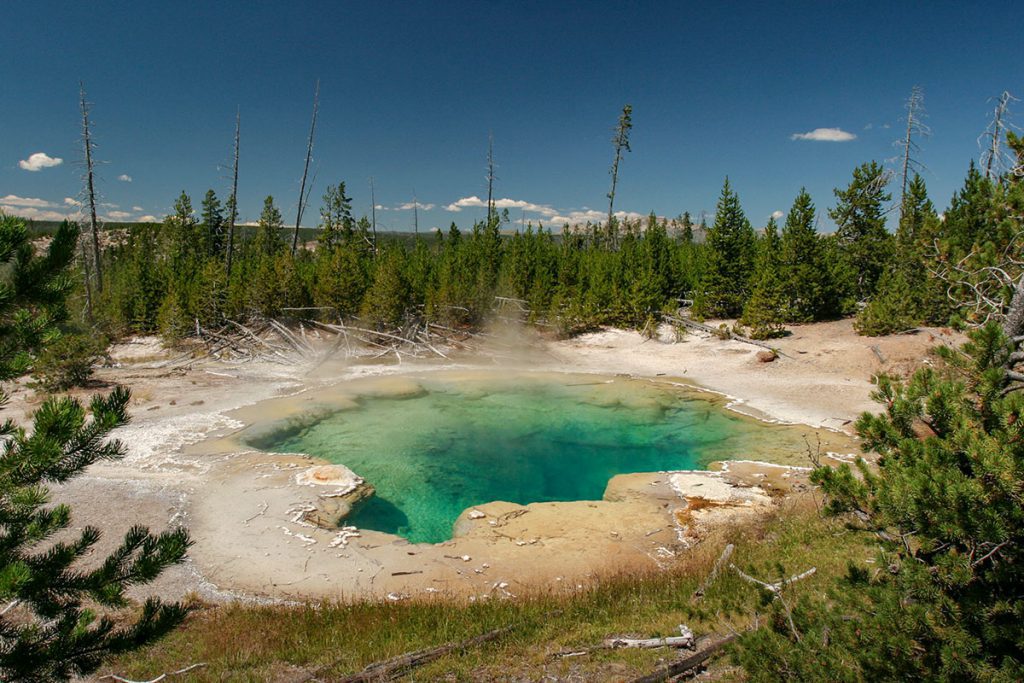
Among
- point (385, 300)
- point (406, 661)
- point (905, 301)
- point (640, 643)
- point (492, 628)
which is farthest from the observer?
point (385, 300)

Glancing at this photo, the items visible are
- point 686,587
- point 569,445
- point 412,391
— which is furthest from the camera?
point 412,391

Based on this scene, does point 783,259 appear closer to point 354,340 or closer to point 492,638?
point 354,340

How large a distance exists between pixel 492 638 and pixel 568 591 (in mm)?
1963

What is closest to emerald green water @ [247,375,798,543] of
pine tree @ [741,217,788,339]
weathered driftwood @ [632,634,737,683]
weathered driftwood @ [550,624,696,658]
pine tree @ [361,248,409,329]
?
weathered driftwood @ [550,624,696,658]

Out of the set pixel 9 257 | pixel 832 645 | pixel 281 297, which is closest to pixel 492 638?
pixel 832 645

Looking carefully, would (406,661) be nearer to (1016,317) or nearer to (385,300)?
(1016,317)

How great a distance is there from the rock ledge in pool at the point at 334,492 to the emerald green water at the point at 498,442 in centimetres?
35

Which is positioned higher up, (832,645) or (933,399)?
(933,399)

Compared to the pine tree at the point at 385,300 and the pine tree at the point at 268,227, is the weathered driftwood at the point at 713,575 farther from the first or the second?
the pine tree at the point at 268,227

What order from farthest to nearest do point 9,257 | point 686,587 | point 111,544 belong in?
point 111,544 < point 686,587 < point 9,257

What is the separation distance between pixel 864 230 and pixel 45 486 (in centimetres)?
3760

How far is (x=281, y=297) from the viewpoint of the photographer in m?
28.6

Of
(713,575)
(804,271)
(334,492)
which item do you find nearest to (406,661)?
(713,575)

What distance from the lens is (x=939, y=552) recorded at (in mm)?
4277
